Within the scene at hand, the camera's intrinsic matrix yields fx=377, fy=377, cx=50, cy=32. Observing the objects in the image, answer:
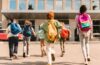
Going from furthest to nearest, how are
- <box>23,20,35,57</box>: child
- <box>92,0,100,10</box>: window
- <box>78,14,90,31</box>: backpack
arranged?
<box>92,0,100,10</box>: window, <box>23,20,35,57</box>: child, <box>78,14,90,31</box>: backpack

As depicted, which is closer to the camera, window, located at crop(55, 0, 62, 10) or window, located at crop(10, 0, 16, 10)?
window, located at crop(10, 0, 16, 10)

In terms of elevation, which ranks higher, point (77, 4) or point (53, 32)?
point (77, 4)

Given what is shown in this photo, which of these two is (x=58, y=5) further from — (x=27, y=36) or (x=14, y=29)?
(x=14, y=29)

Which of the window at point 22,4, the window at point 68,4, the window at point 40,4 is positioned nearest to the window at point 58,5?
the window at point 68,4

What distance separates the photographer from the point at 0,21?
197 ft

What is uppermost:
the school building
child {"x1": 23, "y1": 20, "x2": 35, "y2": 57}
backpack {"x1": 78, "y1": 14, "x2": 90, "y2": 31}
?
the school building

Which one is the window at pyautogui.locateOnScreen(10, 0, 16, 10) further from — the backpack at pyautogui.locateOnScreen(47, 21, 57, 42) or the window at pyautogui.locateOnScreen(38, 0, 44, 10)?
the backpack at pyautogui.locateOnScreen(47, 21, 57, 42)

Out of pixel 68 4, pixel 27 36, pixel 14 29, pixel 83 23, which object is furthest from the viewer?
pixel 68 4

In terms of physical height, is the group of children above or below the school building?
below

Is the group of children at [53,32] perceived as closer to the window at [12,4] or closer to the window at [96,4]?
the window at [12,4]

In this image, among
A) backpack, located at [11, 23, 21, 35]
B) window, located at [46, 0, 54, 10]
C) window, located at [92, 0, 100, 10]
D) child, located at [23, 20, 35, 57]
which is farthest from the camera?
window, located at [46, 0, 54, 10]

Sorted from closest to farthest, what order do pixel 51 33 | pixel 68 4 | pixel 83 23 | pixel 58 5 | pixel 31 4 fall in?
pixel 51 33, pixel 83 23, pixel 31 4, pixel 68 4, pixel 58 5

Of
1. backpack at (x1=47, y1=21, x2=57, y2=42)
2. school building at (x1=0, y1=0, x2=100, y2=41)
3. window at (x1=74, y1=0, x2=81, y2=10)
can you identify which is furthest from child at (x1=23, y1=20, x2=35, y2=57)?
window at (x1=74, y1=0, x2=81, y2=10)

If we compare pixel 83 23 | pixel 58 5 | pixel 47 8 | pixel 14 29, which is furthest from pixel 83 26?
pixel 58 5
